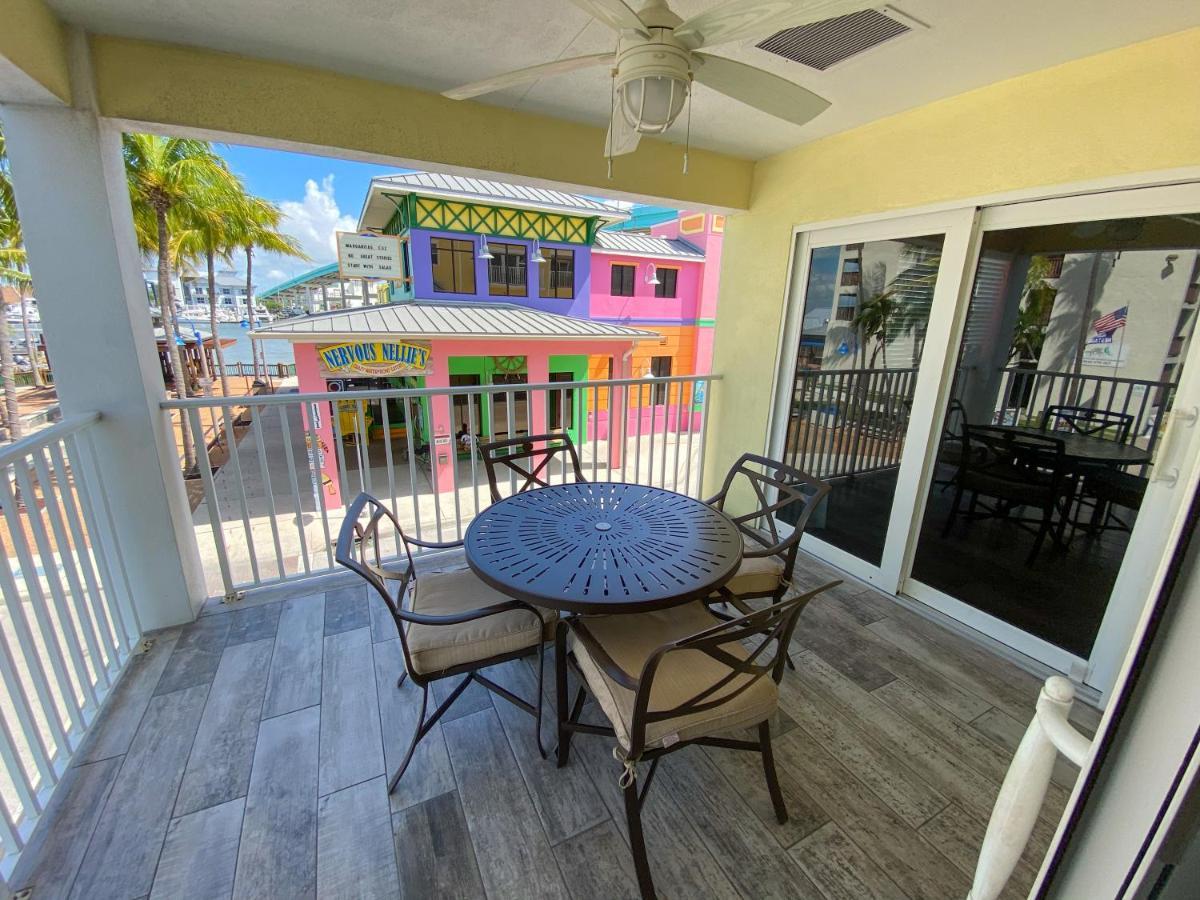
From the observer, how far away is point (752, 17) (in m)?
1.09

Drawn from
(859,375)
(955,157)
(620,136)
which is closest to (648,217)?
(859,375)

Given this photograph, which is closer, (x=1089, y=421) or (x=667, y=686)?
(x=667, y=686)

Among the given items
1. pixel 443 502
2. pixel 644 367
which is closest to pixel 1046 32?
pixel 443 502

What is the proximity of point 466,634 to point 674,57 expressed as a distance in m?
1.66

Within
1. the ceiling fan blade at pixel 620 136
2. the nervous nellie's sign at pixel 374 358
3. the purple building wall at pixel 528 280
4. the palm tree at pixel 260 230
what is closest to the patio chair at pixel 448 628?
the ceiling fan blade at pixel 620 136

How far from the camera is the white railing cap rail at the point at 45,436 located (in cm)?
143

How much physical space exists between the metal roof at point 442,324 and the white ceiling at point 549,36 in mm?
5765

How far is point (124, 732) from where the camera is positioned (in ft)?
5.56

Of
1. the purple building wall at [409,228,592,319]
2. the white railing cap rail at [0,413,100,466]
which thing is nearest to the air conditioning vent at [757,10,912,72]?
the white railing cap rail at [0,413,100,466]

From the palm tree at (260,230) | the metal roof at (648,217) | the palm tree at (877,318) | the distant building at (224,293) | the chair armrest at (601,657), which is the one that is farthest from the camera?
the distant building at (224,293)

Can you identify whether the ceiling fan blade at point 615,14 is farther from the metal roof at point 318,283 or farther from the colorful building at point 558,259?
the metal roof at point 318,283

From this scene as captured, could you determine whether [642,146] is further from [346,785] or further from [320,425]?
[320,425]

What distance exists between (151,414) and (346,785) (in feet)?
5.57

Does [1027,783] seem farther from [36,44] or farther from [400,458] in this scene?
[400,458]
